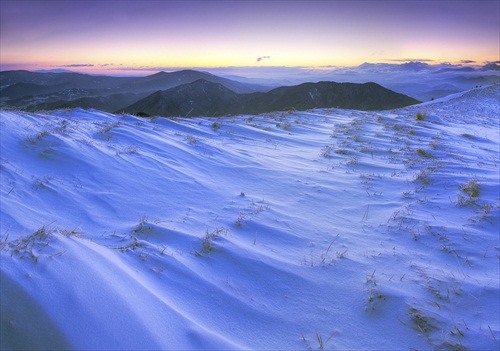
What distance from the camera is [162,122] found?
9.27 m

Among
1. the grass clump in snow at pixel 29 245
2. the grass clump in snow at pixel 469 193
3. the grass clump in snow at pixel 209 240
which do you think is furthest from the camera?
the grass clump in snow at pixel 469 193

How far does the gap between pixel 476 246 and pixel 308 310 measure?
235 centimetres

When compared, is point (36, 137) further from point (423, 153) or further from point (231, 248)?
point (423, 153)

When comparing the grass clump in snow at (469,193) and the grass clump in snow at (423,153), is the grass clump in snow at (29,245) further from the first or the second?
the grass clump in snow at (423,153)

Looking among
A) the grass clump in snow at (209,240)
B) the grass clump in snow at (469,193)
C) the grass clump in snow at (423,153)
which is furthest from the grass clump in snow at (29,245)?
the grass clump in snow at (423,153)

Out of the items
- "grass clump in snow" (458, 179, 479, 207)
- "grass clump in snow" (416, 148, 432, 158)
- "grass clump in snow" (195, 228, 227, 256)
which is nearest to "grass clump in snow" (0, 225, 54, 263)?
"grass clump in snow" (195, 228, 227, 256)

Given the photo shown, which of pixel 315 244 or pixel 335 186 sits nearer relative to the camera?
pixel 315 244

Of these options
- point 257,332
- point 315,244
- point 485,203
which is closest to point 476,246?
point 485,203

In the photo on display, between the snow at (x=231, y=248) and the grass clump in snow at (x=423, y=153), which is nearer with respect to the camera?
the snow at (x=231, y=248)

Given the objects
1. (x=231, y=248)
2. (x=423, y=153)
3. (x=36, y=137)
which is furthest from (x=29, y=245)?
(x=423, y=153)

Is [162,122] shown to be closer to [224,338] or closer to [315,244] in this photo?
[315,244]

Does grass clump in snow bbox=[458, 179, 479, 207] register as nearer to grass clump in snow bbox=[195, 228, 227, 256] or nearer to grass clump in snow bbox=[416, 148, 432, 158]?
grass clump in snow bbox=[416, 148, 432, 158]

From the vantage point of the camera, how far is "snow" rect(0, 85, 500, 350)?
1.94 m

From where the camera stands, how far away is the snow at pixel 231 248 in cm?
194
